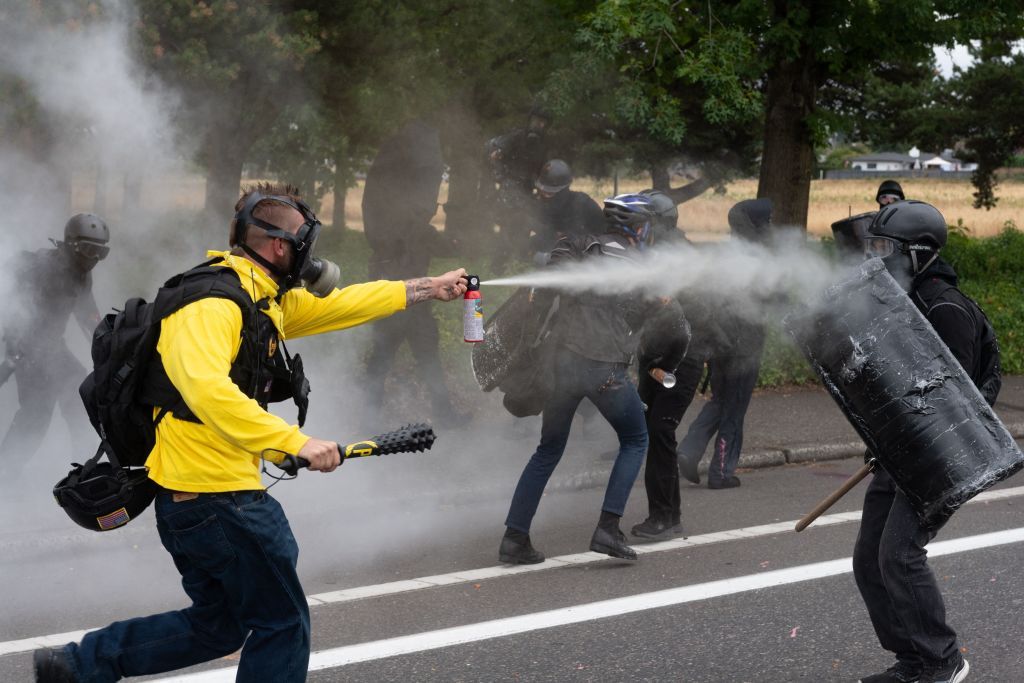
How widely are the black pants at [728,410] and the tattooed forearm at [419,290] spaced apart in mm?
3519

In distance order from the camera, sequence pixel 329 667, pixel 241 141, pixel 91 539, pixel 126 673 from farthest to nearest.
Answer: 1. pixel 241 141
2. pixel 91 539
3. pixel 329 667
4. pixel 126 673

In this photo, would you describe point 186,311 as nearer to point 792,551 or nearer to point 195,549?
point 195,549

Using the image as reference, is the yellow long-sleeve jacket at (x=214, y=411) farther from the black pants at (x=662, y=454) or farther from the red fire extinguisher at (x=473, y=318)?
the black pants at (x=662, y=454)

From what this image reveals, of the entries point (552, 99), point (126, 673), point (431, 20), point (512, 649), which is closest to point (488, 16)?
point (431, 20)

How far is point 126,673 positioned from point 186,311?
1.14m

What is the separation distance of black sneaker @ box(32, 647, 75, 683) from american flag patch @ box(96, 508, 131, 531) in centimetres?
40

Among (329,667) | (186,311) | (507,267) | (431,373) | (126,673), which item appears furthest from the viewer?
(507,267)

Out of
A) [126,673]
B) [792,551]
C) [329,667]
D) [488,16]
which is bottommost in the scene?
[792,551]

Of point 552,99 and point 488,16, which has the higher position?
point 488,16

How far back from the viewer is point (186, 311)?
3477mm

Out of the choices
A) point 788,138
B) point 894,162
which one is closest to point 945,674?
point 788,138

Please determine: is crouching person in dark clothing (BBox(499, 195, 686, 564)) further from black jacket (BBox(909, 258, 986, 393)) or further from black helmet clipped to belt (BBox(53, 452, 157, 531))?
black helmet clipped to belt (BBox(53, 452, 157, 531))

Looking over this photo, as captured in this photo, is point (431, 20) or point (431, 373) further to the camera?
point (431, 20)

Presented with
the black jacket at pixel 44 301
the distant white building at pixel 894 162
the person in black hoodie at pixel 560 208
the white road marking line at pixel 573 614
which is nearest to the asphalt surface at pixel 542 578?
the white road marking line at pixel 573 614
